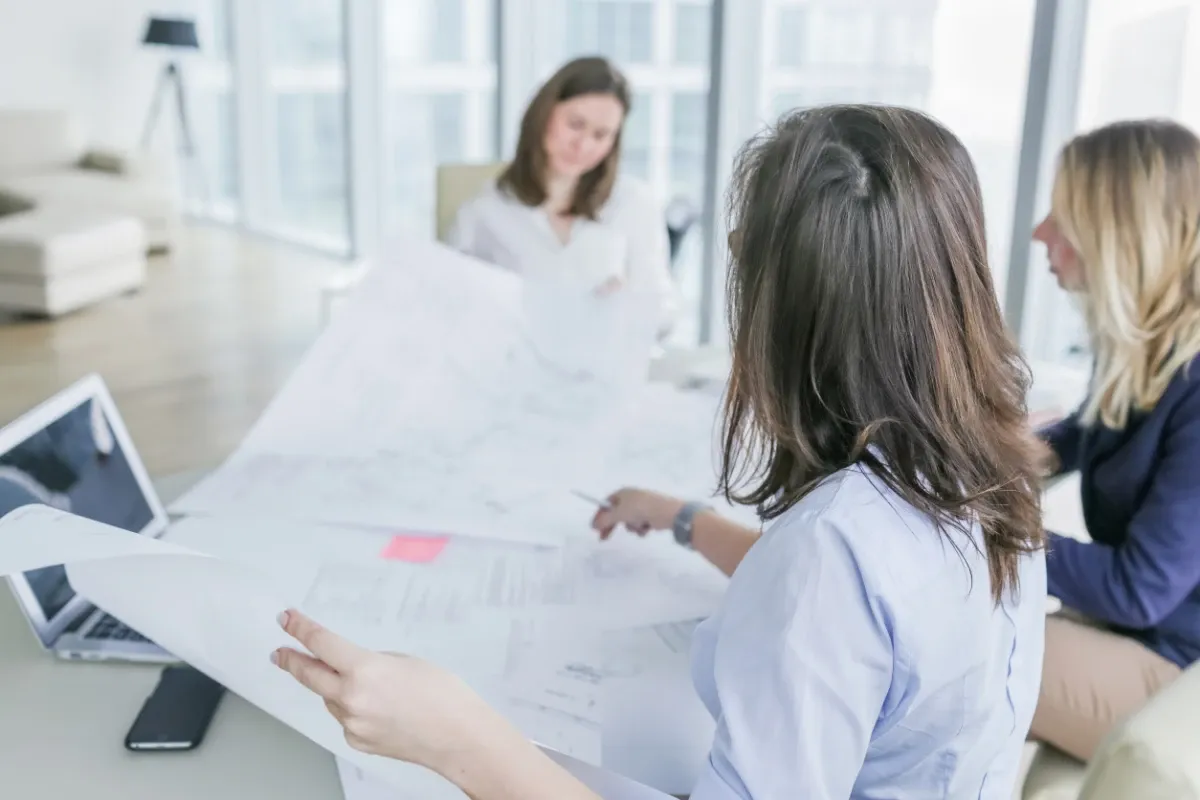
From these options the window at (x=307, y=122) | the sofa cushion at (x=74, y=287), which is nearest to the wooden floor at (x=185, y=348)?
the sofa cushion at (x=74, y=287)

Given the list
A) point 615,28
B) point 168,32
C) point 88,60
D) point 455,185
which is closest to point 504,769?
point 455,185

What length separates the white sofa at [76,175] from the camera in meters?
5.85

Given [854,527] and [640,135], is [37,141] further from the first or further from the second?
[854,527]

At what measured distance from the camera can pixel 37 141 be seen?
620 centimetres

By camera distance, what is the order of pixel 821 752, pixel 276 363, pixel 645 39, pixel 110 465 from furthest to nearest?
1. pixel 276 363
2. pixel 645 39
3. pixel 110 465
4. pixel 821 752

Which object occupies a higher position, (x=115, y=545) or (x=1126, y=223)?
(x=1126, y=223)

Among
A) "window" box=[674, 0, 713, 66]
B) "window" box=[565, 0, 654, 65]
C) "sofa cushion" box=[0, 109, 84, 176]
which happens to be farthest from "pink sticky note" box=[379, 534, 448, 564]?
"sofa cushion" box=[0, 109, 84, 176]

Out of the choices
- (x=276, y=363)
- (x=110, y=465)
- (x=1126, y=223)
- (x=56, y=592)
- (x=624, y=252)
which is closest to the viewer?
(x=56, y=592)

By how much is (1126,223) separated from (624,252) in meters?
1.43

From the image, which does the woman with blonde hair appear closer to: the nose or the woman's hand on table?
the nose

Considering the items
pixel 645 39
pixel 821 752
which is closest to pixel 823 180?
pixel 821 752

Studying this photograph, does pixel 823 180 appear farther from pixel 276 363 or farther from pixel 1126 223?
pixel 276 363

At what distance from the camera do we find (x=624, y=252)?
2574mm

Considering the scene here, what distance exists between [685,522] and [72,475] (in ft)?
1.97
